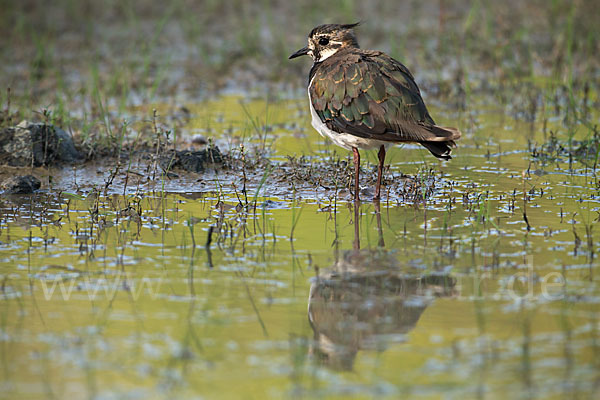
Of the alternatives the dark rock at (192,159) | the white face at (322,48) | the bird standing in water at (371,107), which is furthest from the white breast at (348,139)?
the dark rock at (192,159)

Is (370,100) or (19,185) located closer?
(370,100)

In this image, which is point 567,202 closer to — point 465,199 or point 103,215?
point 465,199

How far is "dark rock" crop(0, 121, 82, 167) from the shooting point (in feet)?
25.0

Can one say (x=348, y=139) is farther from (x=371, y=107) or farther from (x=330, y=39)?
(x=330, y=39)

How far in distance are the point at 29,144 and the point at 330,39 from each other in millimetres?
2748

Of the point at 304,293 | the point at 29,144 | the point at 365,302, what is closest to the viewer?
the point at 365,302

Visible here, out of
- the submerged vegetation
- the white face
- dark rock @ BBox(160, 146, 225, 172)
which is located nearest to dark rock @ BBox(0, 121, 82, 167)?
the submerged vegetation

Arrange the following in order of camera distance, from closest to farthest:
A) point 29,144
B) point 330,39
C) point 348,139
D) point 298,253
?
point 298,253, point 348,139, point 330,39, point 29,144

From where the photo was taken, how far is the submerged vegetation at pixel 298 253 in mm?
3734

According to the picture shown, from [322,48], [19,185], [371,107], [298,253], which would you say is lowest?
[298,253]

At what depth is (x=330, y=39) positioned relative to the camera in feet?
24.0

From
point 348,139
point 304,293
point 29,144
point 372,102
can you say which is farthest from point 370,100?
point 29,144

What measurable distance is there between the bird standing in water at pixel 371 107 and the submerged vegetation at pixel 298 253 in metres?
0.51

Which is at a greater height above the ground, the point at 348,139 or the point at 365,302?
the point at 348,139
